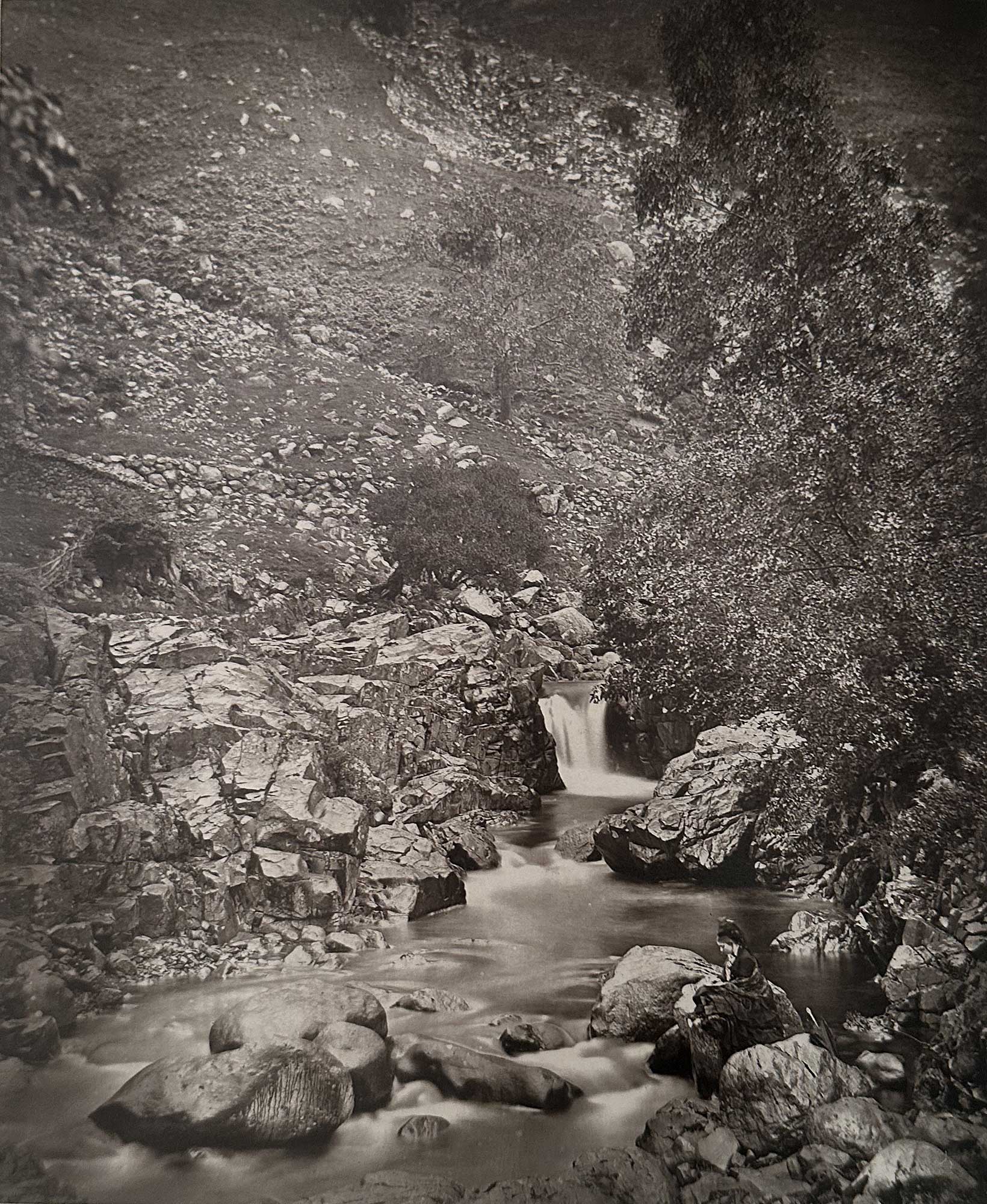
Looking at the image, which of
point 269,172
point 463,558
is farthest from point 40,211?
point 463,558

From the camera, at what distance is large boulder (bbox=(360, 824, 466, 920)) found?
2.53m

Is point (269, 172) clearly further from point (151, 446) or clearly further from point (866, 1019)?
point (866, 1019)

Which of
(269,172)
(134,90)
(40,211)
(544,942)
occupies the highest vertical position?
(134,90)

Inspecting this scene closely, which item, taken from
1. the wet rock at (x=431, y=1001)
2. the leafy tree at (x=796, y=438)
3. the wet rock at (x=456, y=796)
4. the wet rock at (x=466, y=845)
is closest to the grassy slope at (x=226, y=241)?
the leafy tree at (x=796, y=438)

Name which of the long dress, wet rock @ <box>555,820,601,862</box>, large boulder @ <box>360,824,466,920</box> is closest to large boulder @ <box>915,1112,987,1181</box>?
the long dress

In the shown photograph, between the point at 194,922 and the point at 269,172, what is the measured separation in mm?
2238

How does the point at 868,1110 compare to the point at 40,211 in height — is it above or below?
below

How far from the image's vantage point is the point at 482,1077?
2273 millimetres

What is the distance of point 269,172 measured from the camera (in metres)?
2.78

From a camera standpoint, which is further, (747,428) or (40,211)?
(747,428)

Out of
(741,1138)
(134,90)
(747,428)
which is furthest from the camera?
(747,428)

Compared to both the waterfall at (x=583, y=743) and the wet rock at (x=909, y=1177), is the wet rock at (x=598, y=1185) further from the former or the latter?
the waterfall at (x=583, y=743)

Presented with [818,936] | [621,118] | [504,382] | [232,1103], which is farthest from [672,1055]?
[621,118]

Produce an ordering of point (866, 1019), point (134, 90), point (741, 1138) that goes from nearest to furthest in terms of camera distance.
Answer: point (741, 1138)
point (866, 1019)
point (134, 90)
